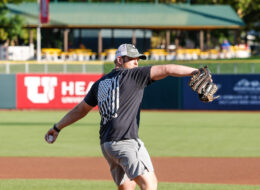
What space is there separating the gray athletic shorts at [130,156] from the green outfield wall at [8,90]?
20.4 meters

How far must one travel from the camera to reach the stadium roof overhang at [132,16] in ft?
150

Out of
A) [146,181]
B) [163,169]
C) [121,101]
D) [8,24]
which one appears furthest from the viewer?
[8,24]

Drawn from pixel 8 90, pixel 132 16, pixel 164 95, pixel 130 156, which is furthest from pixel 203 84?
pixel 132 16

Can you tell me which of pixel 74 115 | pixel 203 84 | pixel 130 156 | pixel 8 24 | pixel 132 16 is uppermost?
pixel 132 16

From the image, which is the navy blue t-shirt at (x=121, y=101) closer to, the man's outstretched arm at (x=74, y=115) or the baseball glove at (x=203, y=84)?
the man's outstretched arm at (x=74, y=115)

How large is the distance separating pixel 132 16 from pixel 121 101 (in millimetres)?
40620

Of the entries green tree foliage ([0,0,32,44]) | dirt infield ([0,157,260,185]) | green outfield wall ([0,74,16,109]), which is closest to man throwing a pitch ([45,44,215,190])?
dirt infield ([0,157,260,185])

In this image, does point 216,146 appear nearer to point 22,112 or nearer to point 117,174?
point 117,174

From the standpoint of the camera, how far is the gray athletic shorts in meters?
6.70

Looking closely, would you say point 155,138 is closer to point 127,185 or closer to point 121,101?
point 127,185

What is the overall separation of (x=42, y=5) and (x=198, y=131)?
Answer: 79.0 feet

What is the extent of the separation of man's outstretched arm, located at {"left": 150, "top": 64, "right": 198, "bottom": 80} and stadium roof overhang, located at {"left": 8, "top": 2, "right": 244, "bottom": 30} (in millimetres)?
38735

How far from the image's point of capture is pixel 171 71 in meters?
6.32

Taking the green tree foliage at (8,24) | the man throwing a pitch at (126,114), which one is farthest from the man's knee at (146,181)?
the green tree foliage at (8,24)
